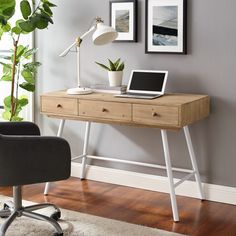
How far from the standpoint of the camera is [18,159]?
2854 mm

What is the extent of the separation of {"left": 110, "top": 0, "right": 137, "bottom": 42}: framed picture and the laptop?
35 centimetres

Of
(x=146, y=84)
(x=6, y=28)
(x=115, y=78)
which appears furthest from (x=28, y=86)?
(x=146, y=84)

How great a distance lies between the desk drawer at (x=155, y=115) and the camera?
11.0 ft

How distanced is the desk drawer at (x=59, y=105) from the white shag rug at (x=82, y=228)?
790 mm

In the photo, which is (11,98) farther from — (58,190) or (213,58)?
(213,58)

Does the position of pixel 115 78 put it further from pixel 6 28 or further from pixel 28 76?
pixel 6 28

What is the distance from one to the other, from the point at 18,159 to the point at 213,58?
1.65 m

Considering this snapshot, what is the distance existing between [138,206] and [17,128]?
105cm

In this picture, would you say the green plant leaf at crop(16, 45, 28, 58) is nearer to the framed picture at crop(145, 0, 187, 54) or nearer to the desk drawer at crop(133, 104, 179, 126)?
the framed picture at crop(145, 0, 187, 54)

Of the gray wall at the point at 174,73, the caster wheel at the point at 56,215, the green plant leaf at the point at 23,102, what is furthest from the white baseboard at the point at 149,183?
the caster wheel at the point at 56,215

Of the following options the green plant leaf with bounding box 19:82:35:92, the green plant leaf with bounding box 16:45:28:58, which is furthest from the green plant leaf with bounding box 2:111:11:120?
the green plant leaf with bounding box 16:45:28:58

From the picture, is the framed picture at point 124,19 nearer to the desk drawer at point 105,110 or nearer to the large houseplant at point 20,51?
the large houseplant at point 20,51

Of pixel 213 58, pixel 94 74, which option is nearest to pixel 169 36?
pixel 213 58

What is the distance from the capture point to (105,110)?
3.62 meters
